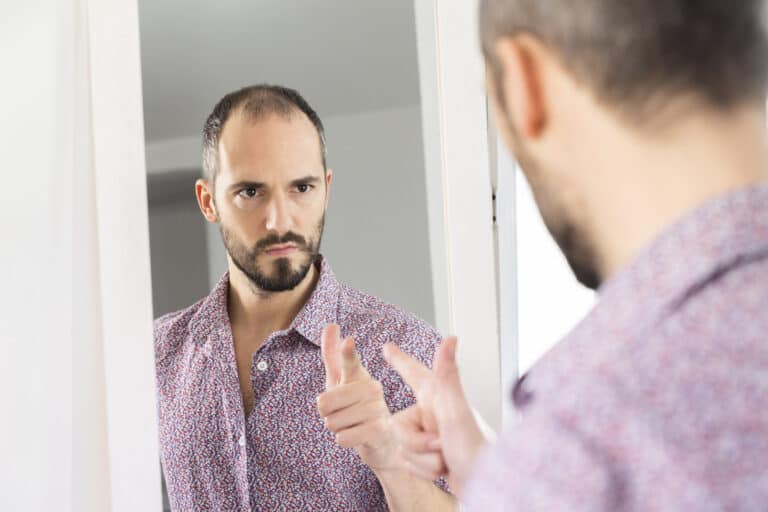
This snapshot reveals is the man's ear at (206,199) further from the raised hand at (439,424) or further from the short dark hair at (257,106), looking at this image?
the raised hand at (439,424)

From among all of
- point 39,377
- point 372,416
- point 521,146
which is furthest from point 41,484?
point 521,146

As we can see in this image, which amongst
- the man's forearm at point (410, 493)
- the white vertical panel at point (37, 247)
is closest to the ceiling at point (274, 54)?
the white vertical panel at point (37, 247)

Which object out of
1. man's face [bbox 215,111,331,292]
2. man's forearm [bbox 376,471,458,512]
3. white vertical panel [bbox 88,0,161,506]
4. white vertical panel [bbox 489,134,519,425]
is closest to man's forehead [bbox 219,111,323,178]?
man's face [bbox 215,111,331,292]

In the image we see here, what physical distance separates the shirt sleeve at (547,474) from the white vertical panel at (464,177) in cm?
68

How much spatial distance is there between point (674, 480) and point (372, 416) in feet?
1.95

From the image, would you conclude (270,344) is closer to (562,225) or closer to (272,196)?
(272,196)

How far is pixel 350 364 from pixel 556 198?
0.42m

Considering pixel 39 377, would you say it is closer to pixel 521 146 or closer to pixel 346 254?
pixel 346 254

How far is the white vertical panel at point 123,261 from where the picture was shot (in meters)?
1.05

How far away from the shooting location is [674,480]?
360mm

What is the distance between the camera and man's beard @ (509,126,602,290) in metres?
0.50

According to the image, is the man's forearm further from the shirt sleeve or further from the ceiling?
the shirt sleeve

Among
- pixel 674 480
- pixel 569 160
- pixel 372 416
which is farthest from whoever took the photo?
pixel 372 416

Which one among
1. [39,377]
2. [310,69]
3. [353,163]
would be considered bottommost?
[39,377]
